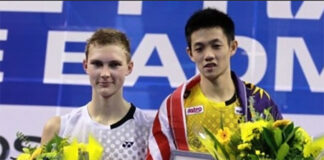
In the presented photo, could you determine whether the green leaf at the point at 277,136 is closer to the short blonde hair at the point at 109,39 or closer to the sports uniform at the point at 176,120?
the sports uniform at the point at 176,120

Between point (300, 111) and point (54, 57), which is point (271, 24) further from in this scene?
point (54, 57)

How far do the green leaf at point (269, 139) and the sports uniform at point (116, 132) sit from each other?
54cm

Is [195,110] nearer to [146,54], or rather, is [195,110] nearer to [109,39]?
[109,39]

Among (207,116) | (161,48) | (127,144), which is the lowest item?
(127,144)

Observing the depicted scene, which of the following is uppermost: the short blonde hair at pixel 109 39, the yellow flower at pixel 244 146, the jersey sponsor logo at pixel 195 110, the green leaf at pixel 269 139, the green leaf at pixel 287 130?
the short blonde hair at pixel 109 39

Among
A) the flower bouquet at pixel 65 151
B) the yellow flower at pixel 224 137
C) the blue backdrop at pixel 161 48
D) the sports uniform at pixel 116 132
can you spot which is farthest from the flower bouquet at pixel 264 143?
the blue backdrop at pixel 161 48

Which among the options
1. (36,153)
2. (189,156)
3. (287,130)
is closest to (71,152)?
(36,153)

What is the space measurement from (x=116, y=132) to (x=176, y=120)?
8.1 inches

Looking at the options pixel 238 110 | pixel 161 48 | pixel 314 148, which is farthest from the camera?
pixel 161 48

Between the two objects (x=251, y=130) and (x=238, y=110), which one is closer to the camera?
(x=251, y=130)

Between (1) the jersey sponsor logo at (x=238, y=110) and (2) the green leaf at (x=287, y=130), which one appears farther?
(1) the jersey sponsor logo at (x=238, y=110)

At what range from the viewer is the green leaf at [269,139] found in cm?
112

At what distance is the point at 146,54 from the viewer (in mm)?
2406

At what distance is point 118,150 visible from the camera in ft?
4.95
